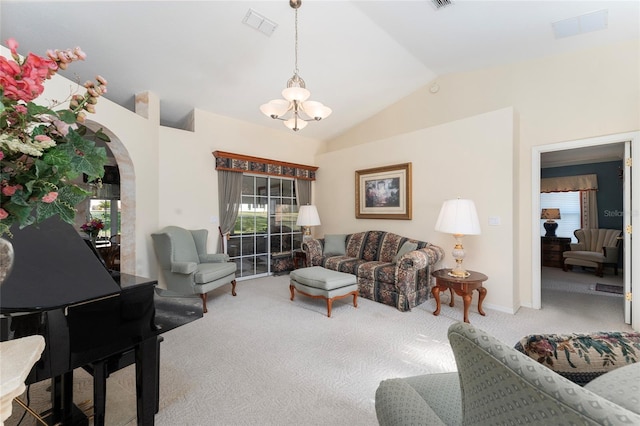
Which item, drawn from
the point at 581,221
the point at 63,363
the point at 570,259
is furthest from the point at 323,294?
the point at 581,221

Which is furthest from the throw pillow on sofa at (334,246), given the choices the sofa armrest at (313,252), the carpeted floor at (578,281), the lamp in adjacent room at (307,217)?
the carpeted floor at (578,281)

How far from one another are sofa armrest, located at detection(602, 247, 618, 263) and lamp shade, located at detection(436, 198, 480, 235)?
4.20m

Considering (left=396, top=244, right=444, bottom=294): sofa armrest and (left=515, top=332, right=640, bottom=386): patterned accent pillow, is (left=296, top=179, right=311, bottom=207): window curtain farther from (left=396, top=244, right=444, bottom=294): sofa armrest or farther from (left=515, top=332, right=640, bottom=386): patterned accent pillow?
(left=515, top=332, right=640, bottom=386): patterned accent pillow

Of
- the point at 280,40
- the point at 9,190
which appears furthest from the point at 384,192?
the point at 9,190

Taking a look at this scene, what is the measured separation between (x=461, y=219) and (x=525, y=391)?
9.65 ft

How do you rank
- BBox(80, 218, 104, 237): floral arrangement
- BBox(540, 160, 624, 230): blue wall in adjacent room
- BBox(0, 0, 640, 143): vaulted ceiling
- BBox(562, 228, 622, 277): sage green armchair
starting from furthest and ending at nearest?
BBox(540, 160, 624, 230): blue wall in adjacent room
BBox(562, 228, 622, 277): sage green armchair
BBox(80, 218, 104, 237): floral arrangement
BBox(0, 0, 640, 143): vaulted ceiling

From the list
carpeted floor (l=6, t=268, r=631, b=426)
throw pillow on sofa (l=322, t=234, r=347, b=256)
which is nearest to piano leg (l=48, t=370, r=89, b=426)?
carpeted floor (l=6, t=268, r=631, b=426)

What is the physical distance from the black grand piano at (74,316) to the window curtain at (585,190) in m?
8.09

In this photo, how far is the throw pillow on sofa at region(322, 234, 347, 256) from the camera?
483 cm

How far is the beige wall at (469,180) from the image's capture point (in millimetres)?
3455

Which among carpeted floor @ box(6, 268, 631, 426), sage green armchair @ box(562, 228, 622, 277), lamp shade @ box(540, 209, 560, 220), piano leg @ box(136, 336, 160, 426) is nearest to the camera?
piano leg @ box(136, 336, 160, 426)

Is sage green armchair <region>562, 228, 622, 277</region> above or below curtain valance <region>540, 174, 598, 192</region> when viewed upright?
below

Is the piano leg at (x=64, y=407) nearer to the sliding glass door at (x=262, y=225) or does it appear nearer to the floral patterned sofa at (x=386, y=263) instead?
the floral patterned sofa at (x=386, y=263)

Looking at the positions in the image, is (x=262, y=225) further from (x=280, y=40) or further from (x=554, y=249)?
(x=554, y=249)
